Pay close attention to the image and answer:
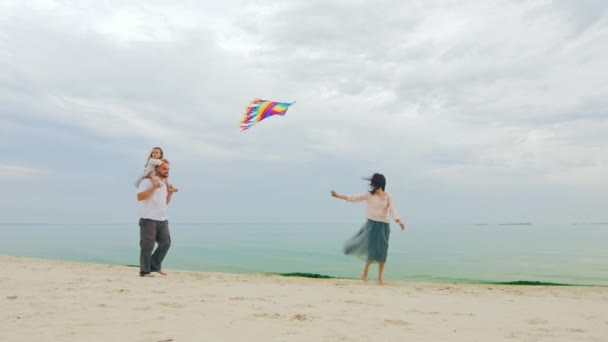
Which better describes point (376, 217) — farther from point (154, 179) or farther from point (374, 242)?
point (154, 179)

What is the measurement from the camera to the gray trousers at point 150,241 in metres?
8.28

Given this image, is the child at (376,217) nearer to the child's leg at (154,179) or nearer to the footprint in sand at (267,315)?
the child's leg at (154,179)

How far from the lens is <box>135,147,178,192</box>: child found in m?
8.34

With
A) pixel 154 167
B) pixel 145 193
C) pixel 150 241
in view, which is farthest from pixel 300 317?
pixel 154 167

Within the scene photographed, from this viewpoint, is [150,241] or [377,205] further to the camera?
[377,205]

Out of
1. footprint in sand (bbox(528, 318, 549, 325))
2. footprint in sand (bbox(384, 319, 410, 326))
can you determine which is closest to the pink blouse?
footprint in sand (bbox(528, 318, 549, 325))

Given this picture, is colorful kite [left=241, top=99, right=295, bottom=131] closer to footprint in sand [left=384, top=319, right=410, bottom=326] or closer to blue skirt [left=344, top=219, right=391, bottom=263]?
blue skirt [left=344, top=219, right=391, bottom=263]

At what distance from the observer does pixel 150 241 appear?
8.32 meters

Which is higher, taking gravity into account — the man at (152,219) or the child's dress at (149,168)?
the child's dress at (149,168)

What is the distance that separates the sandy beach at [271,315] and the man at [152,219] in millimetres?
1456

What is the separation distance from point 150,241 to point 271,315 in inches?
172

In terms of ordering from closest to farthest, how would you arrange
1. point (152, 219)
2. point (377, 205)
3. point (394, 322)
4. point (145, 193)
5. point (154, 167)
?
point (394, 322) < point (145, 193) < point (152, 219) < point (154, 167) < point (377, 205)

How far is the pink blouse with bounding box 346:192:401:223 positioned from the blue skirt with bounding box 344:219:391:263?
0.13 m

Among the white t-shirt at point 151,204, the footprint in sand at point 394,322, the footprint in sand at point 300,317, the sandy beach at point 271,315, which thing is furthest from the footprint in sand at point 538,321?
the white t-shirt at point 151,204
